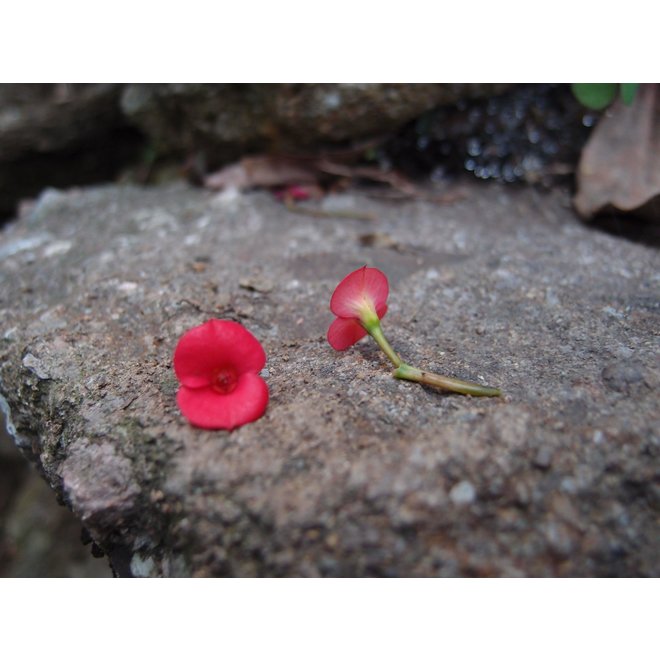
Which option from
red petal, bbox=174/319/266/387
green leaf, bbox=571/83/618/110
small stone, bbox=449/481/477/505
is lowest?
small stone, bbox=449/481/477/505

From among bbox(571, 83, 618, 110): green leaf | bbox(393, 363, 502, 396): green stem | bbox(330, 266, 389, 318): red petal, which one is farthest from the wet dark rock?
bbox(393, 363, 502, 396): green stem

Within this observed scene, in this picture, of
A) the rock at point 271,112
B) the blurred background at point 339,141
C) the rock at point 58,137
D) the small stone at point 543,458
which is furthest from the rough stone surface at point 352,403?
the rock at point 58,137

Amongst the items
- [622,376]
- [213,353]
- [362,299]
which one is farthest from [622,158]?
[213,353]

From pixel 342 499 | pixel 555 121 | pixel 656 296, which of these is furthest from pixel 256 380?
pixel 555 121

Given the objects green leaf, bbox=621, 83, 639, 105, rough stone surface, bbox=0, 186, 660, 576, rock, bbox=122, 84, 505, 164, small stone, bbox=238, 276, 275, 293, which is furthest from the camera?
rock, bbox=122, 84, 505, 164

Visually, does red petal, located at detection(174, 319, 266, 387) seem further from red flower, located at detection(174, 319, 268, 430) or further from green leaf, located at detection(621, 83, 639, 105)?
green leaf, located at detection(621, 83, 639, 105)

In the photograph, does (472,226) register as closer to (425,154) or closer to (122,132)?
(425,154)

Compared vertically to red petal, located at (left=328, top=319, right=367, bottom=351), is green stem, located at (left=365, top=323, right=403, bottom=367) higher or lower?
higher
